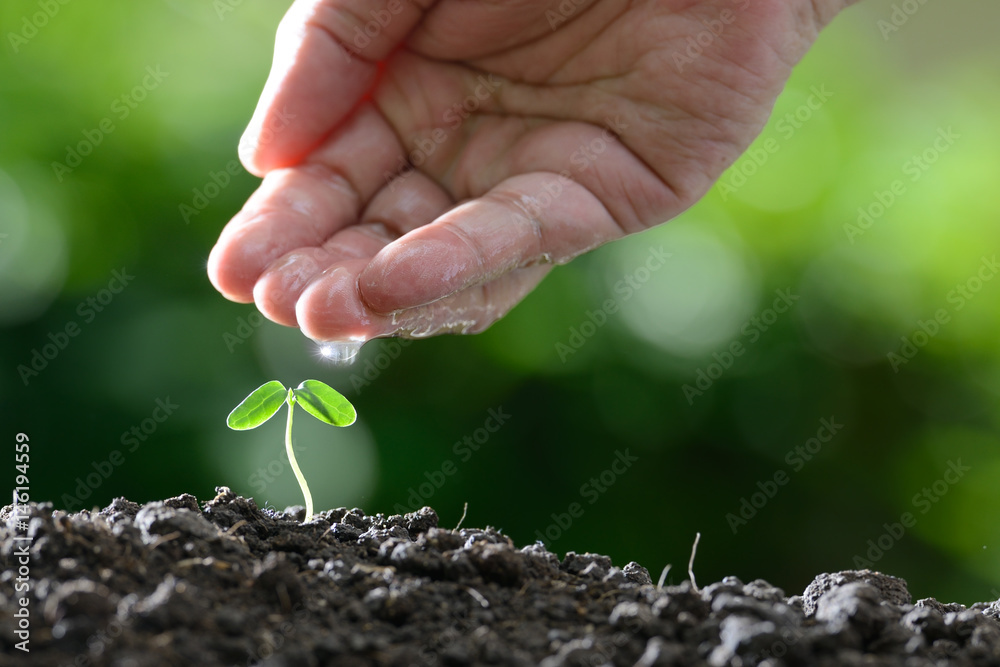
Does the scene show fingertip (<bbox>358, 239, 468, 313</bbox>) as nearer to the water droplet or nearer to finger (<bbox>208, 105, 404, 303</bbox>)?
the water droplet

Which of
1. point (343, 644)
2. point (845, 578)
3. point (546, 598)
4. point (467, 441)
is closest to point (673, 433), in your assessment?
point (467, 441)

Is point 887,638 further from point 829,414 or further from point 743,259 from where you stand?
point 743,259

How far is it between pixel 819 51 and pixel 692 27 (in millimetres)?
1351

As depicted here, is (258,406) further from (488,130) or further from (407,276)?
(488,130)

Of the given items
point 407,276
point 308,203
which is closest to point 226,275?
point 308,203

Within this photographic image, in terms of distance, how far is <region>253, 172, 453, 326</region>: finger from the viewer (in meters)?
1.26

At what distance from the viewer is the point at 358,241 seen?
1.49 meters

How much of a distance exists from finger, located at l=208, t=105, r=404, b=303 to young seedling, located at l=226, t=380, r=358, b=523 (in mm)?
251

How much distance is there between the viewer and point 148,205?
220 cm

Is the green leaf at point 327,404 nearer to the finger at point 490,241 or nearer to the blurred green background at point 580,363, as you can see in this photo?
the finger at point 490,241

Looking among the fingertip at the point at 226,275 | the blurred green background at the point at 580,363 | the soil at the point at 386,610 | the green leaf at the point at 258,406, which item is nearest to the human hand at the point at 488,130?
the fingertip at the point at 226,275

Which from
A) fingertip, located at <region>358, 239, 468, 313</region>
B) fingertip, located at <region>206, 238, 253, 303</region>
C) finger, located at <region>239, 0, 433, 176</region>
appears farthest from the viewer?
finger, located at <region>239, 0, 433, 176</region>

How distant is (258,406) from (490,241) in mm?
452

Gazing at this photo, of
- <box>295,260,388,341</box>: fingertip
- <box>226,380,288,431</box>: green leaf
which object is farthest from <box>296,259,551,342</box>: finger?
<box>226,380,288,431</box>: green leaf
